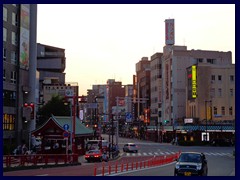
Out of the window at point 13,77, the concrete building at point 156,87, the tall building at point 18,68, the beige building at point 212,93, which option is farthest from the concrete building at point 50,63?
the window at point 13,77

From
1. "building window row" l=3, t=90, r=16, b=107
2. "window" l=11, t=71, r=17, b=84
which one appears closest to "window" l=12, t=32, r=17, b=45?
"window" l=11, t=71, r=17, b=84

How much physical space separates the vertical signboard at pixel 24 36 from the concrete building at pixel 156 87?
66024 mm

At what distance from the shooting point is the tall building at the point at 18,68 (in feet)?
208

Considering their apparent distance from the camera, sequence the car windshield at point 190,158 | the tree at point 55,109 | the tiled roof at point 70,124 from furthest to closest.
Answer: the tree at point 55,109 → the tiled roof at point 70,124 → the car windshield at point 190,158

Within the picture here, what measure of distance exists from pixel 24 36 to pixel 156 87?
70719 millimetres

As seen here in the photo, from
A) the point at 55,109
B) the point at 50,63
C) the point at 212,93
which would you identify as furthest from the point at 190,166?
the point at 50,63

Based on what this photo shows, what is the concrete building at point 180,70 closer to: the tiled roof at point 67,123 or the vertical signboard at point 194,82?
the vertical signboard at point 194,82

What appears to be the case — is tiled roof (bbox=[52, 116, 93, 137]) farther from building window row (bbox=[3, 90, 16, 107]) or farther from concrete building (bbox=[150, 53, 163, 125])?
concrete building (bbox=[150, 53, 163, 125])

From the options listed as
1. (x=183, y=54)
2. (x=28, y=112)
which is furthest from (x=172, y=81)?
(x=28, y=112)

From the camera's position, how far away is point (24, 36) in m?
66.8

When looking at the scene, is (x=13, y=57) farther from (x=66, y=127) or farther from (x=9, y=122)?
(x=66, y=127)

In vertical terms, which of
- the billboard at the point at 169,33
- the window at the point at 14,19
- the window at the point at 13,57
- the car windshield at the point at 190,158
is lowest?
the car windshield at the point at 190,158

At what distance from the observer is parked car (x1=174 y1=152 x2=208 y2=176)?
2838 cm

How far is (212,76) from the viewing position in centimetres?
10712
